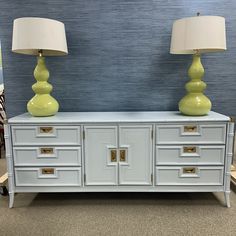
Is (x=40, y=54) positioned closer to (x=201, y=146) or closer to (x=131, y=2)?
(x=131, y=2)

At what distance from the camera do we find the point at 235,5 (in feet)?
6.41

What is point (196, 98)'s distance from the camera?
1765 mm

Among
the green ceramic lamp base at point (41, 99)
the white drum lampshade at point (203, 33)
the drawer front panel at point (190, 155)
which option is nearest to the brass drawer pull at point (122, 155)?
the drawer front panel at point (190, 155)

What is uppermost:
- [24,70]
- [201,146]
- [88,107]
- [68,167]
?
[24,70]

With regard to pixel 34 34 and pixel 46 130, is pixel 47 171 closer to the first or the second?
pixel 46 130

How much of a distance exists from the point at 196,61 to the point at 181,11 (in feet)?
1.59

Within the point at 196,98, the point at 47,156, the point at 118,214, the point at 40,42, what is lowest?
the point at 118,214

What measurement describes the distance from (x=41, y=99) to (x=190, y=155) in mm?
1160

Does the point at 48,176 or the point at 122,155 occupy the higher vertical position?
the point at 122,155

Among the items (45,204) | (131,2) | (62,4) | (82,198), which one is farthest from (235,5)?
(45,204)

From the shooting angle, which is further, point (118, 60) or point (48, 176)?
point (118, 60)

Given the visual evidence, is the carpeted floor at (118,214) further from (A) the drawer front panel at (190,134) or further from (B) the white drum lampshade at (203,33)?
(B) the white drum lampshade at (203,33)

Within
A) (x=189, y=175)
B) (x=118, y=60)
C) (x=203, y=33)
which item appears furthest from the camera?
(x=118, y=60)

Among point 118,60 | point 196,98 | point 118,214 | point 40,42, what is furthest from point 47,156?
point 196,98
